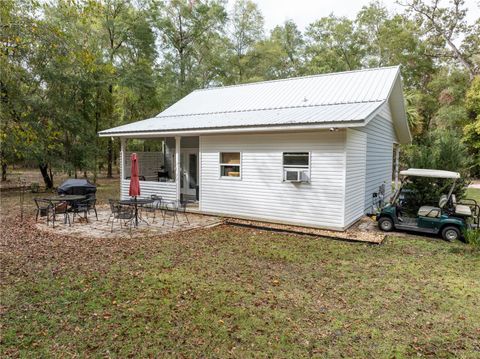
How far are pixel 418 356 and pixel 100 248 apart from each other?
6347mm

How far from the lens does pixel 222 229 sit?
9148 millimetres

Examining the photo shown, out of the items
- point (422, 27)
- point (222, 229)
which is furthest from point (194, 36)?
point (222, 229)

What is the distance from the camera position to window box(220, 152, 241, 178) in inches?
412

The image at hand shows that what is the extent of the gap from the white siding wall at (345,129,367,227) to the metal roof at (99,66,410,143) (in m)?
0.94

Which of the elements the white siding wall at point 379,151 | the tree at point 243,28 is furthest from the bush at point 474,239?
the tree at point 243,28

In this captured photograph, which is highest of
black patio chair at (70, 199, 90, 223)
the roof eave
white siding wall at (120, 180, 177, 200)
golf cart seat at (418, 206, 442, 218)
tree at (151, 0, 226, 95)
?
tree at (151, 0, 226, 95)

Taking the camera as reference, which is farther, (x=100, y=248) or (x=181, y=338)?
(x=100, y=248)

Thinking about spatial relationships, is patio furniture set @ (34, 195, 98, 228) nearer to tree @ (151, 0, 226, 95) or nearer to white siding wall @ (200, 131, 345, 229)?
white siding wall @ (200, 131, 345, 229)

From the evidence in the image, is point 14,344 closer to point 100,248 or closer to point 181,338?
point 181,338

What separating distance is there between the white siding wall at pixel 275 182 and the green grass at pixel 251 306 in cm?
212

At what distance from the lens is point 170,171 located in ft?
50.1

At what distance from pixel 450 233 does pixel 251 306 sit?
6285mm

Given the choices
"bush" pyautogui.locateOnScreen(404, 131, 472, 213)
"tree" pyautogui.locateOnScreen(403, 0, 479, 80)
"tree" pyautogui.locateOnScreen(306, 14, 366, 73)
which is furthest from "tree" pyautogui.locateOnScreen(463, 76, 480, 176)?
"bush" pyautogui.locateOnScreen(404, 131, 472, 213)

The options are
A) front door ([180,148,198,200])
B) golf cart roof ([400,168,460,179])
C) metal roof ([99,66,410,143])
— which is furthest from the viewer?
front door ([180,148,198,200])
